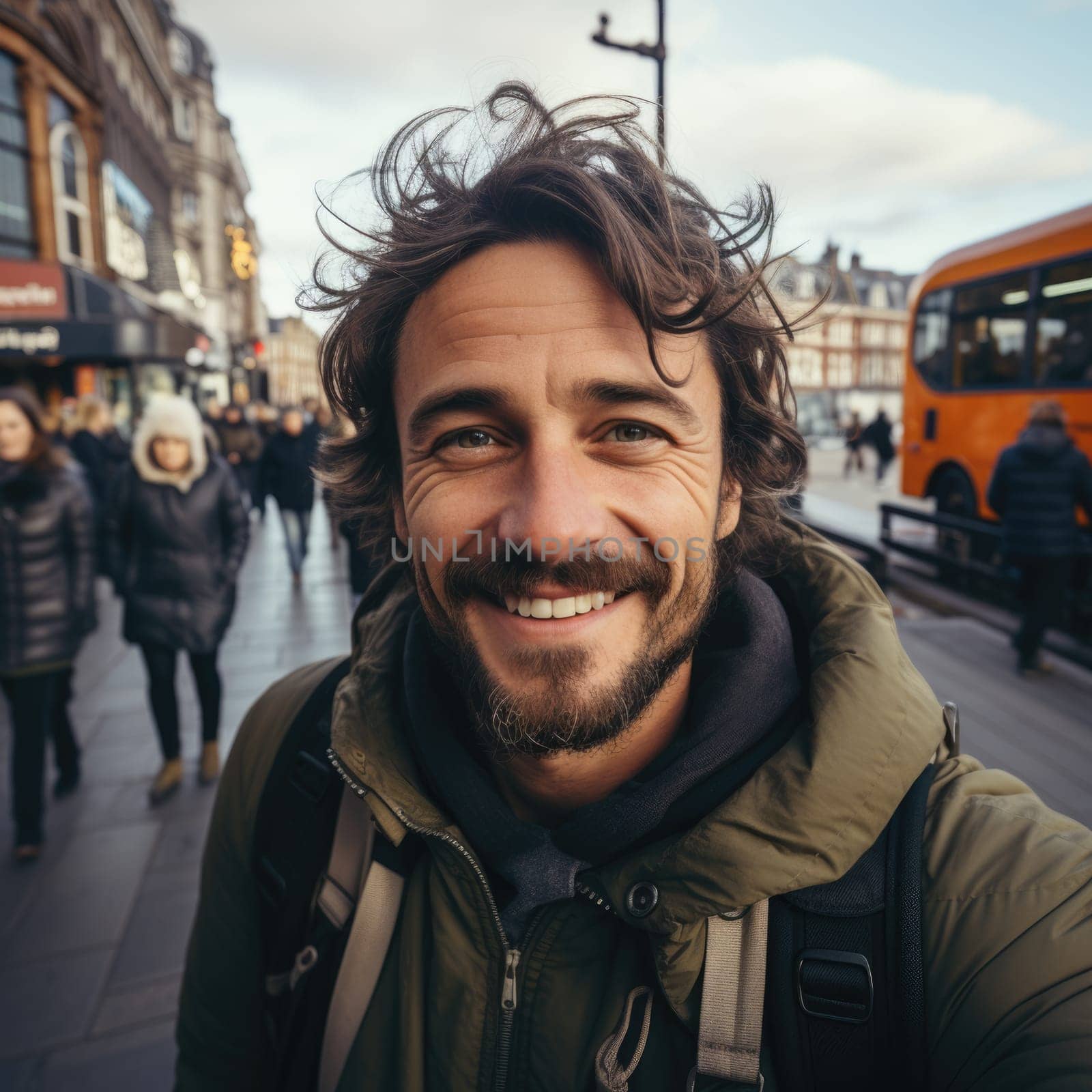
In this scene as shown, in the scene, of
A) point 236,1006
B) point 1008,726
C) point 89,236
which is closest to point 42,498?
point 236,1006

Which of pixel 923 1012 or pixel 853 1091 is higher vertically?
pixel 923 1012

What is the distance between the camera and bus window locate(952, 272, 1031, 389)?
809cm

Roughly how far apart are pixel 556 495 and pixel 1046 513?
5.77 meters

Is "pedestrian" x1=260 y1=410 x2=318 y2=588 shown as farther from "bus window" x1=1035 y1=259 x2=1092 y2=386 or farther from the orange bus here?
"bus window" x1=1035 y1=259 x2=1092 y2=386

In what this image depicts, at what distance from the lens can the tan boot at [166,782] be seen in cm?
392

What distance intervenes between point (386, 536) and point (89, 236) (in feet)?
63.3

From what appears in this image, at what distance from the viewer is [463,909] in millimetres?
1247

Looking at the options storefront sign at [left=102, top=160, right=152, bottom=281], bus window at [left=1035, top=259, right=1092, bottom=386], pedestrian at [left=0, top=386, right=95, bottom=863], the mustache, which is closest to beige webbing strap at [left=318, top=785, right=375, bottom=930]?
the mustache

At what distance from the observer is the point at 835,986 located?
984mm

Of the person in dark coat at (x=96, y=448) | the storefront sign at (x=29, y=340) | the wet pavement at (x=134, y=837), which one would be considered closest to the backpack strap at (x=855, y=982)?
the wet pavement at (x=134, y=837)

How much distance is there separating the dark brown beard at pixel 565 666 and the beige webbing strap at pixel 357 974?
334 millimetres

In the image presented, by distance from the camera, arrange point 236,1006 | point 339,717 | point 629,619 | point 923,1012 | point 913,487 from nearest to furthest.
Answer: point 923,1012 < point 629,619 < point 339,717 < point 236,1006 < point 913,487

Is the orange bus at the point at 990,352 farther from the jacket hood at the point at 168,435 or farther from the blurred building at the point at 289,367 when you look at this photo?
the blurred building at the point at 289,367

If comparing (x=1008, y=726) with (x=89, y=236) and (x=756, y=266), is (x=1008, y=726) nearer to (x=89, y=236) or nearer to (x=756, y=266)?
(x=756, y=266)
